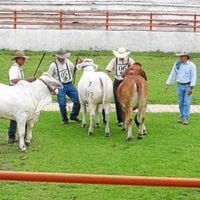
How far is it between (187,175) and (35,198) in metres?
2.51

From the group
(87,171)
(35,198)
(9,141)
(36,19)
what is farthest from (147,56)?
(35,198)

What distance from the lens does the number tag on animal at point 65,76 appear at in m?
14.6

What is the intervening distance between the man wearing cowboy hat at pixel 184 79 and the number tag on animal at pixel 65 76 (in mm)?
2188

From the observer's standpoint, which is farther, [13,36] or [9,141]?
[13,36]

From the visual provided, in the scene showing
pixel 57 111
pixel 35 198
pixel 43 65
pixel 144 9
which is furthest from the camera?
pixel 144 9

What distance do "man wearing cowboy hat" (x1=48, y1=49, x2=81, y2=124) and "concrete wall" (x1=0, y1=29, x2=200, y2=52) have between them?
12736mm

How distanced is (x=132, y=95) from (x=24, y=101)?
225cm

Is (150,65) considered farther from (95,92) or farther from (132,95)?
(132,95)

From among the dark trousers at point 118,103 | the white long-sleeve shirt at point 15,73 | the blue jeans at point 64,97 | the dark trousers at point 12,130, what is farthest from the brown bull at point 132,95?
the dark trousers at point 12,130

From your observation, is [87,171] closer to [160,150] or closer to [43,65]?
[160,150]

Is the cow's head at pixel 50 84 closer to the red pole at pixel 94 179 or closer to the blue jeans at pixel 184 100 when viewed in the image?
the blue jeans at pixel 184 100

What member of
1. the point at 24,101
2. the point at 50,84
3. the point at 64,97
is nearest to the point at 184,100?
the point at 64,97

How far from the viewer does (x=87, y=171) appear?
1079 centimetres

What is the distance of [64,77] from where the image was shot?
48.2 feet
